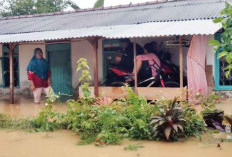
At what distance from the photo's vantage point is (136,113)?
5.55 metres

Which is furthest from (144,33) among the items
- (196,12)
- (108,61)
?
(108,61)

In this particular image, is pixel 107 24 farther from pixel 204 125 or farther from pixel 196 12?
pixel 204 125

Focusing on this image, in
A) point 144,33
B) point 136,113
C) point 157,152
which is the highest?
point 144,33

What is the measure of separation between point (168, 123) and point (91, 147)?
4.25 ft

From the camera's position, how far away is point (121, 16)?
440 inches

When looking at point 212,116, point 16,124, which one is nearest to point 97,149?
point 212,116

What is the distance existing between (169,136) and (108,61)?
6261 millimetres

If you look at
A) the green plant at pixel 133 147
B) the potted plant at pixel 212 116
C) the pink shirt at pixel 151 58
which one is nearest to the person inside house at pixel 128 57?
the pink shirt at pixel 151 58

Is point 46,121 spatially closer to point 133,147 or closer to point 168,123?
point 133,147

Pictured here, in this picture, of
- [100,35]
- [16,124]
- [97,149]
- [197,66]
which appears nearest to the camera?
[97,149]

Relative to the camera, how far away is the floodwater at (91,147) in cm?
451

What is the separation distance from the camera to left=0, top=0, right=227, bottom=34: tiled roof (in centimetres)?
954

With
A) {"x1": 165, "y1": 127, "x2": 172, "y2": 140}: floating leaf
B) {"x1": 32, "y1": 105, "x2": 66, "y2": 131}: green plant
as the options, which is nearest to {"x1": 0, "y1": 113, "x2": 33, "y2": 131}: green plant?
{"x1": 32, "y1": 105, "x2": 66, "y2": 131}: green plant

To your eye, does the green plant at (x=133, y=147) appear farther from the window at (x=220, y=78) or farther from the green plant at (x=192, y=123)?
the window at (x=220, y=78)
